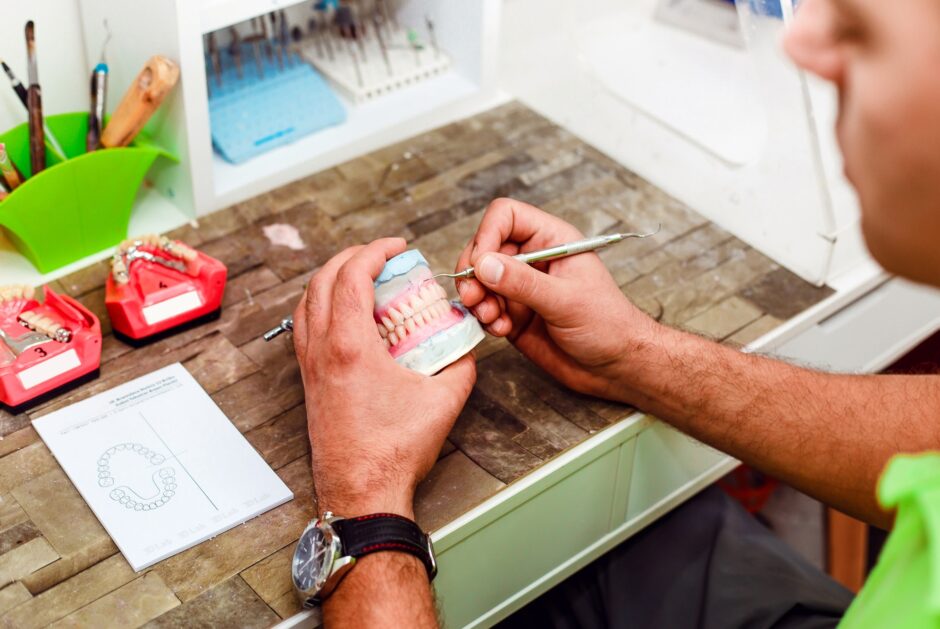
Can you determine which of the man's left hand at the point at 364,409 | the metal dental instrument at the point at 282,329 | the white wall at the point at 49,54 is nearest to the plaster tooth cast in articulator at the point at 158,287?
the metal dental instrument at the point at 282,329

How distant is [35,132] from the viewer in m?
1.29

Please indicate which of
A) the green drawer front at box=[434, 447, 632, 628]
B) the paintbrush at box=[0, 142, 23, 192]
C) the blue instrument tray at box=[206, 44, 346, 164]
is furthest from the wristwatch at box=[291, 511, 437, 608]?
the blue instrument tray at box=[206, 44, 346, 164]

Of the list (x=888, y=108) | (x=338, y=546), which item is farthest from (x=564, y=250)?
(x=888, y=108)

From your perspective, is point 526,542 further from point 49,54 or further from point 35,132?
point 49,54

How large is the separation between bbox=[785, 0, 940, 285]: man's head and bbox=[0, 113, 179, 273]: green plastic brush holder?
92cm

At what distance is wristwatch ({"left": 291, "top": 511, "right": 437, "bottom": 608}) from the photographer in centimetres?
95

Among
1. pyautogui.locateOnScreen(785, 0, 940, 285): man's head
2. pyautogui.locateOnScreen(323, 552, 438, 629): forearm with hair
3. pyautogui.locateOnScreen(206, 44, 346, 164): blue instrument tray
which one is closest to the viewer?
pyautogui.locateOnScreen(785, 0, 940, 285): man's head

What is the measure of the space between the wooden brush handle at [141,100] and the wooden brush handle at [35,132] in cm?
8

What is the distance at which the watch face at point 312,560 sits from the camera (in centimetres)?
95

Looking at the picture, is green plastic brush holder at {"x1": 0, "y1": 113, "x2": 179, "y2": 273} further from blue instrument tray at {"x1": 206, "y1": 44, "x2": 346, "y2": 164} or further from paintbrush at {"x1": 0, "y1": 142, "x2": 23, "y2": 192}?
blue instrument tray at {"x1": 206, "y1": 44, "x2": 346, "y2": 164}

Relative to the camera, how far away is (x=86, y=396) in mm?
1180

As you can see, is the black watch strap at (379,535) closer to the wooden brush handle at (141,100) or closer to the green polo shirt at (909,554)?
the green polo shirt at (909,554)

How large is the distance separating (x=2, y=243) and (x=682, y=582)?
1.02m

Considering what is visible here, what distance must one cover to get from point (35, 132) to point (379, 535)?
720mm
